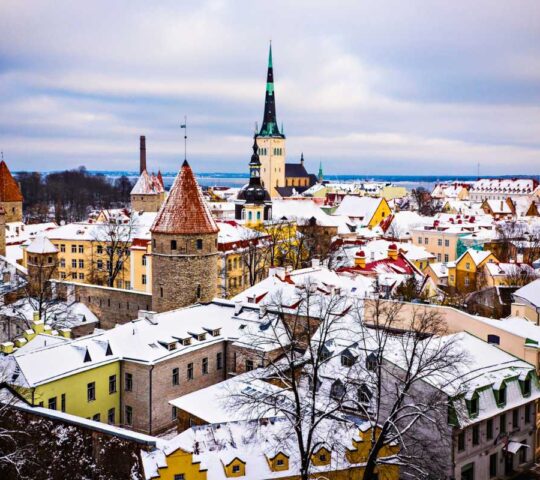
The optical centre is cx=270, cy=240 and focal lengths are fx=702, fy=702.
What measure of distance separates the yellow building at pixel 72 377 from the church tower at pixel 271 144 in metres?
81.3

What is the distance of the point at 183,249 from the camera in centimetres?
3359

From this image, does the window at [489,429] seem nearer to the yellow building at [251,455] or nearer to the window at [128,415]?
the yellow building at [251,455]

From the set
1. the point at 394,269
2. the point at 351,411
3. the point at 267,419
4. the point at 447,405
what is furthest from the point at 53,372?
the point at 394,269

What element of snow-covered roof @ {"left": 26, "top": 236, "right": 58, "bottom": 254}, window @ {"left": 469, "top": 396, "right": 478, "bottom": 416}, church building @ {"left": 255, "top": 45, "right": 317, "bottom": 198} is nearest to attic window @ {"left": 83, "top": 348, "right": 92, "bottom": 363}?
window @ {"left": 469, "top": 396, "right": 478, "bottom": 416}

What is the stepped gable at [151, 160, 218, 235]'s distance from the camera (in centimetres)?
3366

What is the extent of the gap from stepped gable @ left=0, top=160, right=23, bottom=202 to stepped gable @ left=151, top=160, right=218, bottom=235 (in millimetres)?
33739

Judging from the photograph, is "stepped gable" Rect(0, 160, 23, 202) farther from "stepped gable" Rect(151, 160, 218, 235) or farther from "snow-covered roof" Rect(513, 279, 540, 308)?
"snow-covered roof" Rect(513, 279, 540, 308)

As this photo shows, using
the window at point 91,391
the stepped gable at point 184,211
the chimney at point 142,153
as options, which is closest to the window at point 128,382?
the window at point 91,391

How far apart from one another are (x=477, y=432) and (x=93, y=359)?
1361cm

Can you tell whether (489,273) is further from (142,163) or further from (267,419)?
(142,163)

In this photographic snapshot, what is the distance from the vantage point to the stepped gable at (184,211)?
110 ft

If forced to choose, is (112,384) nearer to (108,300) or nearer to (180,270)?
(180,270)

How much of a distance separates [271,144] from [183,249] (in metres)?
80.4

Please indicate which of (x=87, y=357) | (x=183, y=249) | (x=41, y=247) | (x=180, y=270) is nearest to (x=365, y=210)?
(x=41, y=247)
